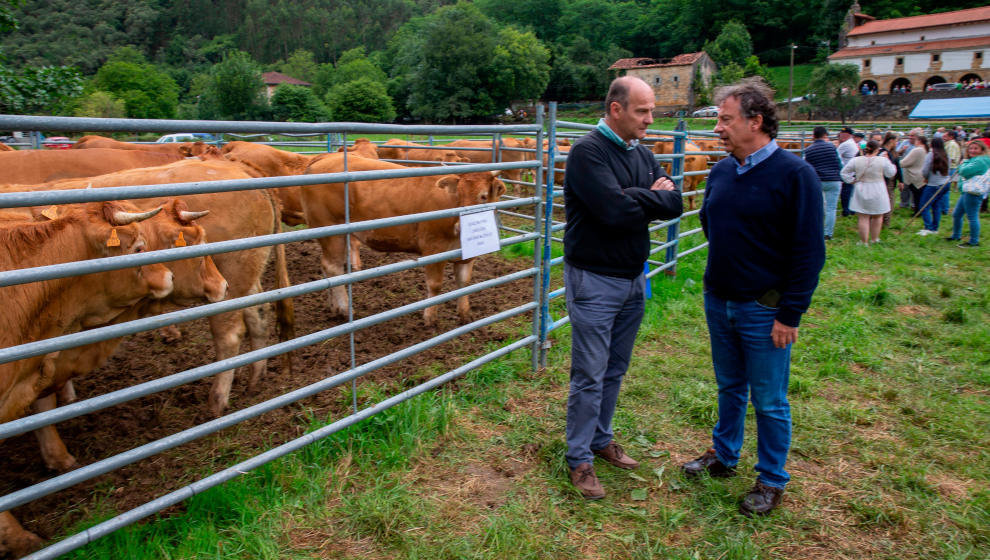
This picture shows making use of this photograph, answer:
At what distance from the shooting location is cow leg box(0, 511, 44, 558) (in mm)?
2561

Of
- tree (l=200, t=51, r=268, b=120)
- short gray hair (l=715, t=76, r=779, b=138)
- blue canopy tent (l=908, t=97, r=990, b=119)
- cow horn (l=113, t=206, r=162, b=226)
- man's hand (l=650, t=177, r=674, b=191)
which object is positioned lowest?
cow horn (l=113, t=206, r=162, b=226)

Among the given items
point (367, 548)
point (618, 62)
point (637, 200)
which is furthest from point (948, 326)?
point (618, 62)

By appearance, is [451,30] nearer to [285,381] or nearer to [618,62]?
[618,62]

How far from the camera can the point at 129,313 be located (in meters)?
3.41

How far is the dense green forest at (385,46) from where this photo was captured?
67.5 meters

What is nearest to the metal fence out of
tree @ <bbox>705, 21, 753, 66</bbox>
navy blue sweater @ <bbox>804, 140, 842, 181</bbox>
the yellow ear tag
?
the yellow ear tag

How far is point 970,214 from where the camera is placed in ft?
32.3

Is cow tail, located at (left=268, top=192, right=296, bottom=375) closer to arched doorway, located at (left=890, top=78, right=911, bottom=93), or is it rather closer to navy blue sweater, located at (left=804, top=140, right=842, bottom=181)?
navy blue sweater, located at (left=804, top=140, right=842, bottom=181)

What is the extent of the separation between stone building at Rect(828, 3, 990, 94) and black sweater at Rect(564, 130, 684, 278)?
77729mm

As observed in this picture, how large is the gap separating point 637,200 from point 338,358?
302cm

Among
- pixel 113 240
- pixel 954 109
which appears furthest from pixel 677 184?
pixel 954 109

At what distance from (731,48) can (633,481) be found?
86630 millimetres

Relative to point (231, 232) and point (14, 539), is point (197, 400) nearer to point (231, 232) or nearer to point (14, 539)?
point (231, 232)

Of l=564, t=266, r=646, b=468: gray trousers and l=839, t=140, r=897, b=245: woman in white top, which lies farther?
l=839, t=140, r=897, b=245: woman in white top
